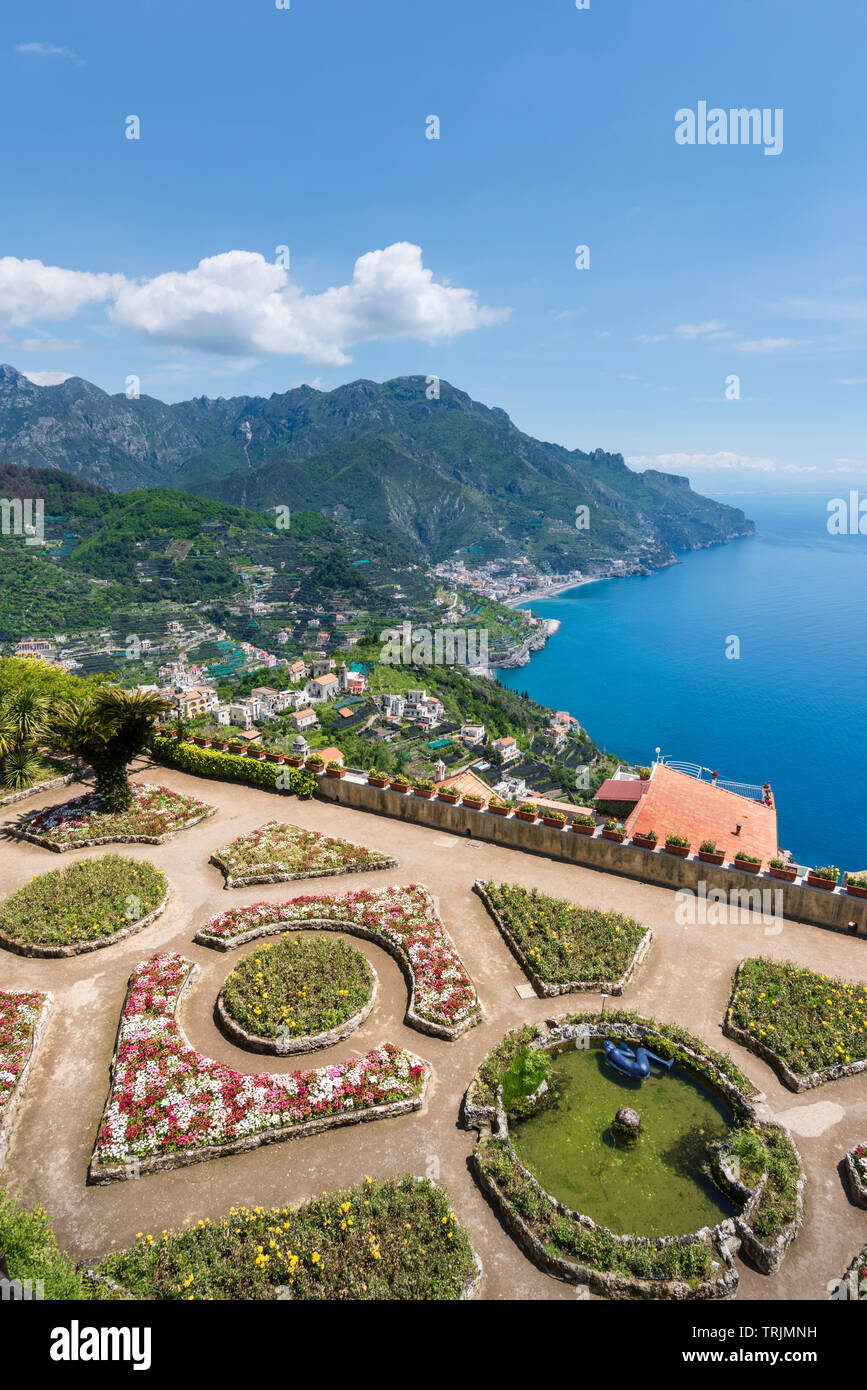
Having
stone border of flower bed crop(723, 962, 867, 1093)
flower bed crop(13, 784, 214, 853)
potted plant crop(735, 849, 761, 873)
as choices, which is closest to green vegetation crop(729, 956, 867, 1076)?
stone border of flower bed crop(723, 962, 867, 1093)

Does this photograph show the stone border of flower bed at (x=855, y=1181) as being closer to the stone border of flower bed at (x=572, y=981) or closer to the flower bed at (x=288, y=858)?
the stone border of flower bed at (x=572, y=981)

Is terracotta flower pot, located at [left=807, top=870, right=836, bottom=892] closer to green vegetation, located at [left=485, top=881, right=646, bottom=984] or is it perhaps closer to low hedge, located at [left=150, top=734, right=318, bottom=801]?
green vegetation, located at [left=485, top=881, right=646, bottom=984]

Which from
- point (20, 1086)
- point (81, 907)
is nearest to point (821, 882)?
point (20, 1086)

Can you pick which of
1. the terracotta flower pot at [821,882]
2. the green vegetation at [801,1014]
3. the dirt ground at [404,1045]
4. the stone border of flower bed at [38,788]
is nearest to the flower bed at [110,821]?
the dirt ground at [404,1045]

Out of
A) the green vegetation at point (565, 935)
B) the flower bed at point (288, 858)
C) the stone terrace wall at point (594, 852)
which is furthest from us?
the flower bed at point (288, 858)

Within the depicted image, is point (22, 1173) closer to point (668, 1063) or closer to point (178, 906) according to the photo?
point (178, 906)

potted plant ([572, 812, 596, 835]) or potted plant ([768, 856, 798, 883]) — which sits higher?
potted plant ([572, 812, 596, 835])
